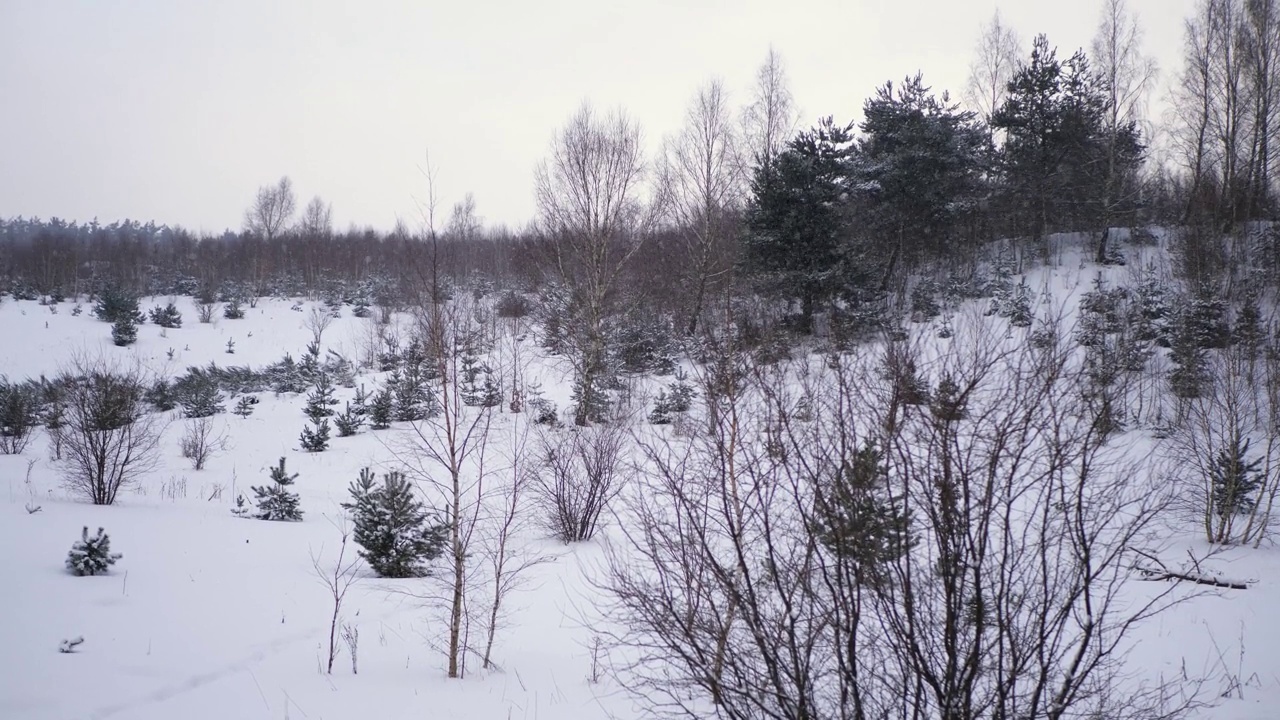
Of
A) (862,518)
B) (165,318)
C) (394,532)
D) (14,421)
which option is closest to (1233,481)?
(862,518)

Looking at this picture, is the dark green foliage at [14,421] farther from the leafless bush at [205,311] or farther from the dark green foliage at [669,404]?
the dark green foliage at [669,404]

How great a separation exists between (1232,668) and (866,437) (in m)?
6.31

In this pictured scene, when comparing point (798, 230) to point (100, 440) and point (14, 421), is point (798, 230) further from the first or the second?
point (14, 421)

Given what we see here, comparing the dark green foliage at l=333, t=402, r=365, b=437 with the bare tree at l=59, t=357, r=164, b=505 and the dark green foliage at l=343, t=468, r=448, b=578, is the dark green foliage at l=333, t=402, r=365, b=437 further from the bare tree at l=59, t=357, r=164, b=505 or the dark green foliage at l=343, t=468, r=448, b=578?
the dark green foliage at l=343, t=468, r=448, b=578

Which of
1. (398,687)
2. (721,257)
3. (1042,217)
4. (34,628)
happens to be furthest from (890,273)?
(34,628)

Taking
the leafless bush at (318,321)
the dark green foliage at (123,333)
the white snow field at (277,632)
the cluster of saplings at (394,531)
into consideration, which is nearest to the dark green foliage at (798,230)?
the white snow field at (277,632)

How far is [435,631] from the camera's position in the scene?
27.3 feet

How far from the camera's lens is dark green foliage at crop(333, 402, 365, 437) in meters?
19.4

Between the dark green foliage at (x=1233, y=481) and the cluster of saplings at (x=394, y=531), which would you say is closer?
the cluster of saplings at (x=394, y=531)

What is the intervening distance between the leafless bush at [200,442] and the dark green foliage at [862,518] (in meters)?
17.9

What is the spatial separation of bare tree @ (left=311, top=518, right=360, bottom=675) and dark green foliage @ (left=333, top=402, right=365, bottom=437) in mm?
6991

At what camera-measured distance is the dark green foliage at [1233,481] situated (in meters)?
11.3

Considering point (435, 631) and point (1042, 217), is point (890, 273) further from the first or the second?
point (435, 631)

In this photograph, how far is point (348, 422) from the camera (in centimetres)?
1947
